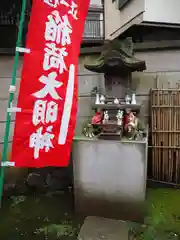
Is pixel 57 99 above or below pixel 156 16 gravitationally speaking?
below

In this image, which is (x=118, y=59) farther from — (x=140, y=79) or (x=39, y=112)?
(x=39, y=112)

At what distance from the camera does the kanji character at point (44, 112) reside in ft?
11.8

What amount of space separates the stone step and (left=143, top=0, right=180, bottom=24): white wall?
4.93 meters

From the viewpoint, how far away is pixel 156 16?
705 centimetres

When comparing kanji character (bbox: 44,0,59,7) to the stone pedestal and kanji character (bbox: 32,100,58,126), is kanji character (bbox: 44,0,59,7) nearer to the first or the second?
kanji character (bbox: 32,100,58,126)

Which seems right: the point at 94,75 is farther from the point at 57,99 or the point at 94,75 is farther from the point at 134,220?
the point at 134,220

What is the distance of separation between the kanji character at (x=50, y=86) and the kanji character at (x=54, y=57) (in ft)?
0.37

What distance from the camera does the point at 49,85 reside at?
12.2ft

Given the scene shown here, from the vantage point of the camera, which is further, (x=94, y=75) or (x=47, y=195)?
(x=94, y=75)

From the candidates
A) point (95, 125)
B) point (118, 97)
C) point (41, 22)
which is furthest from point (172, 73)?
point (41, 22)

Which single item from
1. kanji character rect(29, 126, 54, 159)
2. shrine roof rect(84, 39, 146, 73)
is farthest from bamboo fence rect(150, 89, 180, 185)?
kanji character rect(29, 126, 54, 159)

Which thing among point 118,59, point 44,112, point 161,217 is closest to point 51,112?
point 44,112

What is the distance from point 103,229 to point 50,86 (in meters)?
2.46

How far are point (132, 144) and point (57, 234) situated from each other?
191 cm
